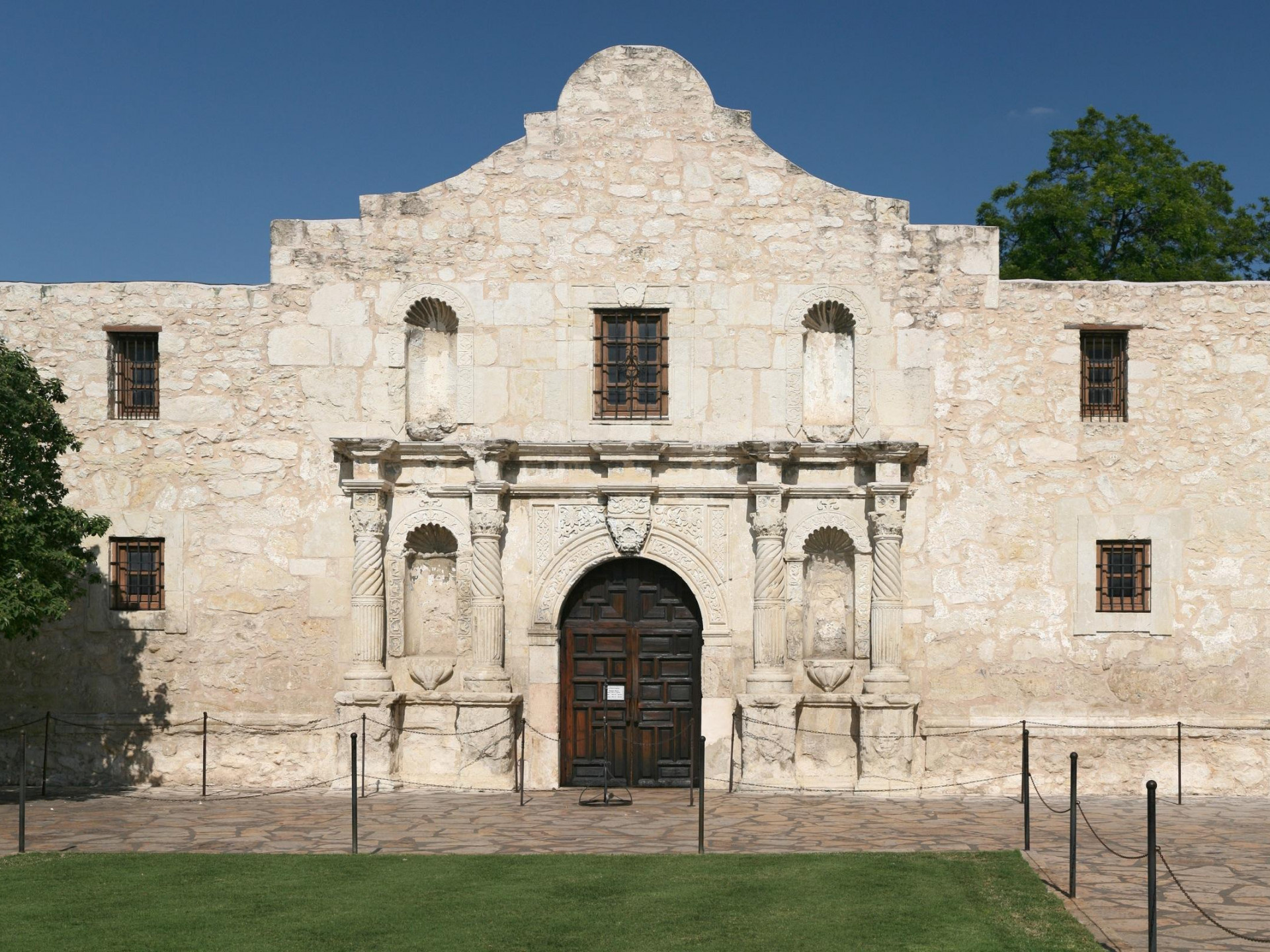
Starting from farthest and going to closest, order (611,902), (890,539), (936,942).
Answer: (890,539) < (611,902) < (936,942)

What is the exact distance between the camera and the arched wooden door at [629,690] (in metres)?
15.8

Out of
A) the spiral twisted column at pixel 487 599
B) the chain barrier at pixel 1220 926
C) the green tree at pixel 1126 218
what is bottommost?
the chain barrier at pixel 1220 926

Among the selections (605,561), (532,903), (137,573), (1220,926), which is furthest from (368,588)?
(1220,926)

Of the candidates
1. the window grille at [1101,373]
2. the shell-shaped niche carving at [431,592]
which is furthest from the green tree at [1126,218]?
the shell-shaped niche carving at [431,592]

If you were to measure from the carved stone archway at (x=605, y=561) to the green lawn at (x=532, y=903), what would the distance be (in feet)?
15.1

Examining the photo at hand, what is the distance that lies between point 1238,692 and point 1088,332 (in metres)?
4.41

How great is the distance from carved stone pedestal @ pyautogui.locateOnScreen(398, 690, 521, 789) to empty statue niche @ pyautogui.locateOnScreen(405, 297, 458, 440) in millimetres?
3198

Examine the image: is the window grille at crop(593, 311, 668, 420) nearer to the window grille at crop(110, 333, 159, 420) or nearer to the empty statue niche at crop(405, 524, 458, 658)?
the empty statue niche at crop(405, 524, 458, 658)

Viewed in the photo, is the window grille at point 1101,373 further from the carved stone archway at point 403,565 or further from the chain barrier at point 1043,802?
the carved stone archway at point 403,565

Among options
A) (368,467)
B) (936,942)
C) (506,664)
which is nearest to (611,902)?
(936,942)

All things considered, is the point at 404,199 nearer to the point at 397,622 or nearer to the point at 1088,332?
the point at 397,622

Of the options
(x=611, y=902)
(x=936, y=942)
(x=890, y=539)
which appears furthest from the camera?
(x=890, y=539)

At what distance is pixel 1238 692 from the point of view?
51.3ft

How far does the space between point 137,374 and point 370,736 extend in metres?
5.10
